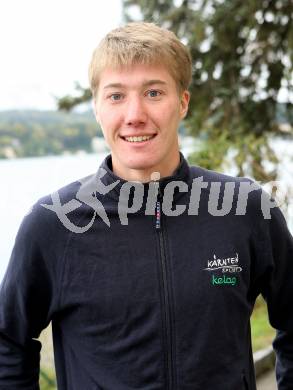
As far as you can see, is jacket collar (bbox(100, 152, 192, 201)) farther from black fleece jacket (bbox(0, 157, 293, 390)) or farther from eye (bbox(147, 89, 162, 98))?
eye (bbox(147, 89, 162, 98))

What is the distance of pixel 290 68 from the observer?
568 cm

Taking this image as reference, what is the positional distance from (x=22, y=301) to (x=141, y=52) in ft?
2.84

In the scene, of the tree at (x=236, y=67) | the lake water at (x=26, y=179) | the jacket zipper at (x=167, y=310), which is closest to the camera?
the jacket zipper at (x=167, y=310)

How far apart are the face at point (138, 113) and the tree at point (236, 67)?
3.64m

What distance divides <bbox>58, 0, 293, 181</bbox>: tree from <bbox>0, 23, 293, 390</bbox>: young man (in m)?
3.61

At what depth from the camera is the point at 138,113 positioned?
1679mm

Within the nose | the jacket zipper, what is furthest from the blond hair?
the jacket zipper

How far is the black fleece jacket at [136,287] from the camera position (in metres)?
1.63

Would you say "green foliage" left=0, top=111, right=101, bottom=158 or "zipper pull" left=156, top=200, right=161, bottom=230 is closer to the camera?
"zipper pull" left=156, top=200, right=161, bottom=230

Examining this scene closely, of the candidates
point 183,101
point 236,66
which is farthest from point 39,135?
point 183,101

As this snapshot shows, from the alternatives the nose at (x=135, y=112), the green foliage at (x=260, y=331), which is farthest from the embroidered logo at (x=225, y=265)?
the green foliage at (x=260, y=331)

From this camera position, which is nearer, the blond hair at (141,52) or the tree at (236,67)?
the blond hair at (141,52)

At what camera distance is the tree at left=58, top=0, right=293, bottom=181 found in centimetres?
562

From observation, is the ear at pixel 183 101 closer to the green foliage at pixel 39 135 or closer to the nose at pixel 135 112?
the nose at pixel 135 112
